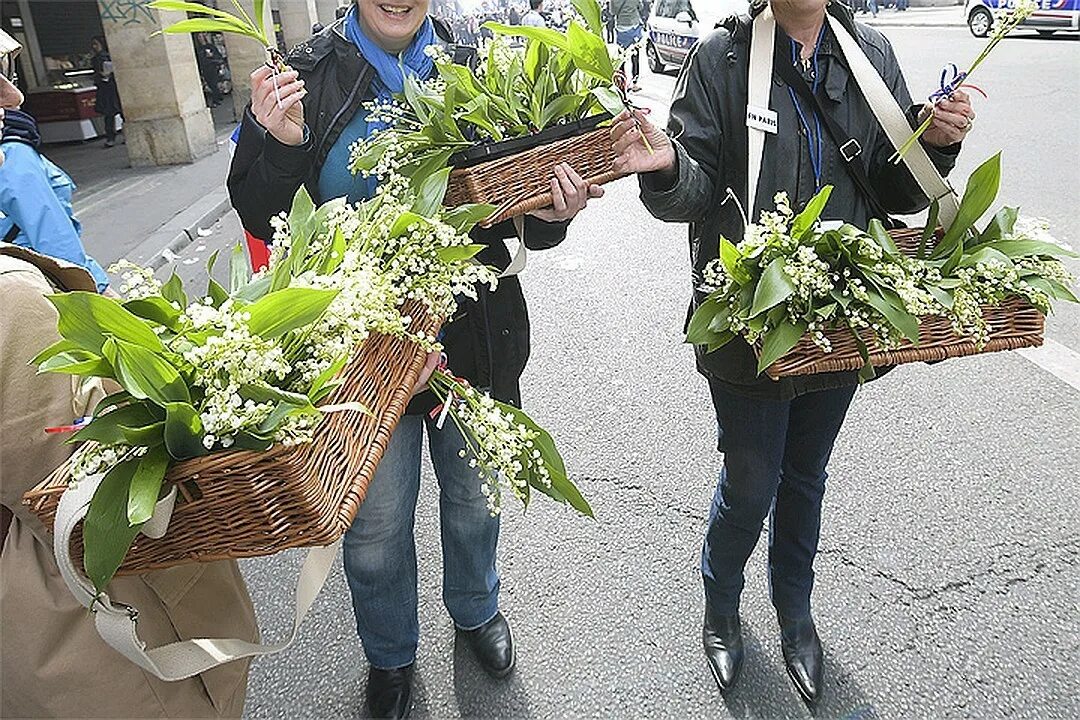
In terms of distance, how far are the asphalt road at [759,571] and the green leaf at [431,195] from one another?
1.58 m

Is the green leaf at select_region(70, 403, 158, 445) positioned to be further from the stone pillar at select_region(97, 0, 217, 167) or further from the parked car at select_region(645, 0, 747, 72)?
the parked car at select_region(645, 0, 747, 72)

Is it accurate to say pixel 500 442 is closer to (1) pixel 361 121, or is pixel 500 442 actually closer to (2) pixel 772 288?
(2) pixel 772 288

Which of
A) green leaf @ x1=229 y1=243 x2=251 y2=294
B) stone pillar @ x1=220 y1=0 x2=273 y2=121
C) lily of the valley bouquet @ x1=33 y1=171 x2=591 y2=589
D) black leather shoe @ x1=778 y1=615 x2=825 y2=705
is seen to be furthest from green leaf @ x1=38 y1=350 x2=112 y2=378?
stone pillar @ x1=220 y1=0 x2=273 y2=121

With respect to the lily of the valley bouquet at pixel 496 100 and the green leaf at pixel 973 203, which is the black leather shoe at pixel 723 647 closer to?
the green leaf at pixel 973 203

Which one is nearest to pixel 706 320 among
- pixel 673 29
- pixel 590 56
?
pixel 590 56

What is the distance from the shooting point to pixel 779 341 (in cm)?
175

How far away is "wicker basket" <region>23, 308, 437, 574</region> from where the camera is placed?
3.96ft

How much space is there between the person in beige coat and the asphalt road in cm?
119

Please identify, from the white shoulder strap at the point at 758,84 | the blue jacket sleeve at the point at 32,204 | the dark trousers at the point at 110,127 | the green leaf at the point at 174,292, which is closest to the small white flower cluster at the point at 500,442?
the green leaf at the point at 174,292

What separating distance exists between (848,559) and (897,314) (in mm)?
1642

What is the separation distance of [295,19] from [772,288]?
23.5 meters

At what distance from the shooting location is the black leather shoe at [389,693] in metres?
2.51

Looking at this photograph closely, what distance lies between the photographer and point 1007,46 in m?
16.2

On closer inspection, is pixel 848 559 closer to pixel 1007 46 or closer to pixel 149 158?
pixel 149 158
